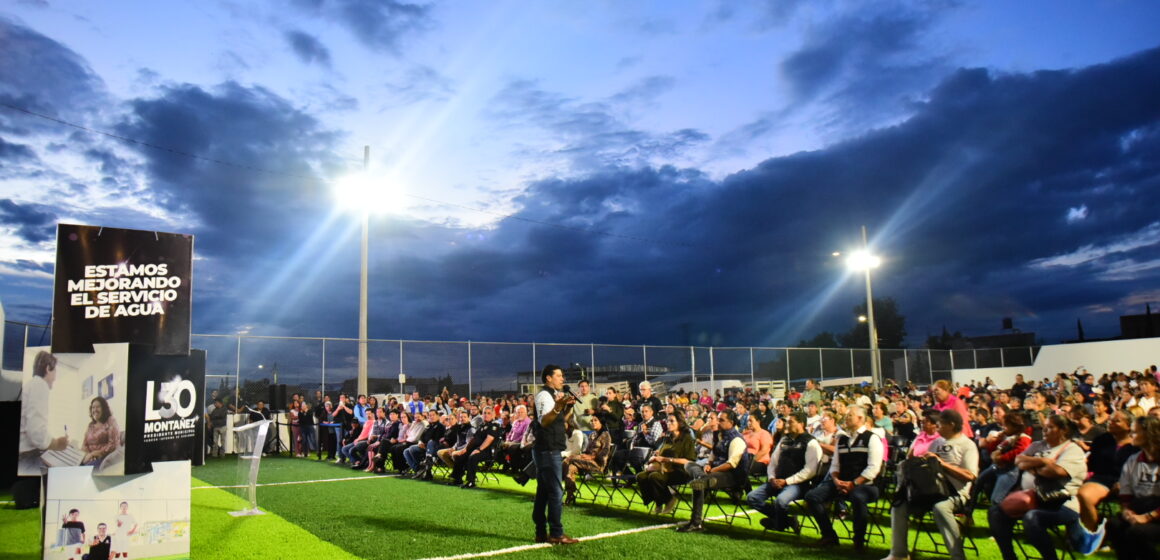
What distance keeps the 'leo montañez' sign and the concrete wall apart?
30202 millimetres

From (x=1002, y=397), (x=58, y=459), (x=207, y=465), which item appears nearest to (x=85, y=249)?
(x=58, y=459)

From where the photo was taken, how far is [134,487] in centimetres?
633

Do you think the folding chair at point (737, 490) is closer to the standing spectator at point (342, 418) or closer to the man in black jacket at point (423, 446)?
the man in black jacket at point (423, 446)

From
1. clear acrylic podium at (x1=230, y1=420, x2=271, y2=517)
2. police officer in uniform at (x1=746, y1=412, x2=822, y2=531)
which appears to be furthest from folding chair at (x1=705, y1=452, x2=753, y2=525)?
clear acrylic podium at (x1=230, y1=420, x2=271, y2=517)

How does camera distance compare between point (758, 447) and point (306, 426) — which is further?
point (306, 426)

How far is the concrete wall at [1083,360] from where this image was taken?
28.7 meters

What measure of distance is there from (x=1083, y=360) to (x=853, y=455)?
28.9 meters

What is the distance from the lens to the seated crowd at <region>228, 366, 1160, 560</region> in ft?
19.4

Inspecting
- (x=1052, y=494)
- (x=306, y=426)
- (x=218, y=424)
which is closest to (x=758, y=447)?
(x=1052, y=494)

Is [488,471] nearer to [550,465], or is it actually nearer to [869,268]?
[550,465]

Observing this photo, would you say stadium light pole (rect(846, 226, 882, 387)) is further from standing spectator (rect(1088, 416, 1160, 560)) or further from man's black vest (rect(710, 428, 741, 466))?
standing spectator (rect(1088, 416, 1160, 560))

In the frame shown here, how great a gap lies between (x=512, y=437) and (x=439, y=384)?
878 centimetres

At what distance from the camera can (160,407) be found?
21.2 feet

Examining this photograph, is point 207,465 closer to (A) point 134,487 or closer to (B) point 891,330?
(A) point 134,487
